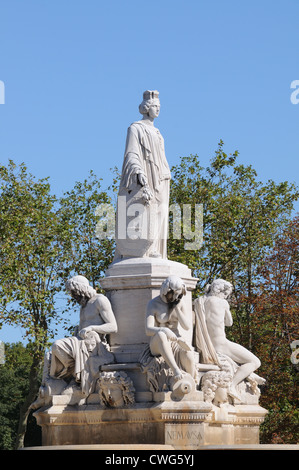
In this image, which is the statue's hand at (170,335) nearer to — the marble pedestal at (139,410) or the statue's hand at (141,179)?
the marble pedestal at (139,410)

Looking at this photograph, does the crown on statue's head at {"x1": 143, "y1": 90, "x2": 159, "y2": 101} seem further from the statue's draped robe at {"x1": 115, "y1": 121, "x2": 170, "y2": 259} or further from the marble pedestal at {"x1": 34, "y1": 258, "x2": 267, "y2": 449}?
the marble pedestal at {"x1": 34, "y1": 258, "x2": 267, "y2": 449}

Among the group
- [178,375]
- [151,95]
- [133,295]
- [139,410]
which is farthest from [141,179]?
[139,410]

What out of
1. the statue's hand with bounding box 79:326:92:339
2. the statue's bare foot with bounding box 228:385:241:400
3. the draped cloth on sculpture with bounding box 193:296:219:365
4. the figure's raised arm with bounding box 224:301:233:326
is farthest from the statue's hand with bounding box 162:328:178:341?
the figure's raised arm with bounding box 224:301:233:326

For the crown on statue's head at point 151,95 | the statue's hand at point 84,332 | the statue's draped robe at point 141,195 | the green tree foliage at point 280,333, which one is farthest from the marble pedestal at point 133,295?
the green tree foliage at point 280,333

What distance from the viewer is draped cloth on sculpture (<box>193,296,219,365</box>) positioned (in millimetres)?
15805

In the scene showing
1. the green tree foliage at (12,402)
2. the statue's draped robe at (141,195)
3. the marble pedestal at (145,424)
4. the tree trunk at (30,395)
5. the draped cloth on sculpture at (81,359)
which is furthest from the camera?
the green tree foliage at (12,402)

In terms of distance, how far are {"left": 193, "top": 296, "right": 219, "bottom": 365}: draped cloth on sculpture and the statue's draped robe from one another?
1.03m

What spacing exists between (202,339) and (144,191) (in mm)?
2541

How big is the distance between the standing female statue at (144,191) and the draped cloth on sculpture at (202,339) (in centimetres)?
105

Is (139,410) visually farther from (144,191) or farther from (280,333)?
(280,333)

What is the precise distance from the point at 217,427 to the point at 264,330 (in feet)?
53.8

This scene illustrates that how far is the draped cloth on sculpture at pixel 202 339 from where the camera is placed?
1580cm

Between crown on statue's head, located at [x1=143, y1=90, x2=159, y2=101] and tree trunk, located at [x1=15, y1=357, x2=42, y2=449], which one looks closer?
crown on statue's head, located at [x1=143, y1=90, x2=159, y2=101]

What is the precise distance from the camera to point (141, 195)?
636 inches
